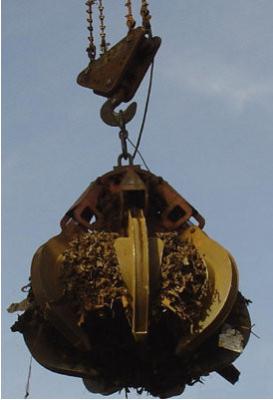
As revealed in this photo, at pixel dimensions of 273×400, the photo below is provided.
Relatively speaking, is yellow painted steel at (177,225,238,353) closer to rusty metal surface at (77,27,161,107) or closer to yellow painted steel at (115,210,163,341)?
yellow painted steel at (115,210,163,341)

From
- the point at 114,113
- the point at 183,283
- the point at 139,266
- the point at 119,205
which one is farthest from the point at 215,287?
the point at 114,113

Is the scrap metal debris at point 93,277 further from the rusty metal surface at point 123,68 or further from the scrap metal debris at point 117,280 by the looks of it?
the rusty metal surface at point 123,68

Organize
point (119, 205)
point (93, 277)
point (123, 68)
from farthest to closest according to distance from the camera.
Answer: point (123, 68) < point (119, 205) < point (93, 277)

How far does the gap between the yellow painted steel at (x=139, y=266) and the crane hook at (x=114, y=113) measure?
0.62m

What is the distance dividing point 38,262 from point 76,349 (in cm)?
38

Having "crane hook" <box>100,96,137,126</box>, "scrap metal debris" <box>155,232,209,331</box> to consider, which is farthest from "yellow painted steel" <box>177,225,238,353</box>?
"crane hook" <box>100,96,137,126</box>

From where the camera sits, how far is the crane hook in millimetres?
5285

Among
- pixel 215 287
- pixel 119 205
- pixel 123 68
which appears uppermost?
pixel 123 68

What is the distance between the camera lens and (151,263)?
186 inches

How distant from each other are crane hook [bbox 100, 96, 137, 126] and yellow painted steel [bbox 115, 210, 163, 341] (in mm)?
618

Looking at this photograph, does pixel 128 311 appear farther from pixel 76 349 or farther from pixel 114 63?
pixel 114 63

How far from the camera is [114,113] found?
209 inches

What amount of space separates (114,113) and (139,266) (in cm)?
86

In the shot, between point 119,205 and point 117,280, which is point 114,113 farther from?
point 117,280
